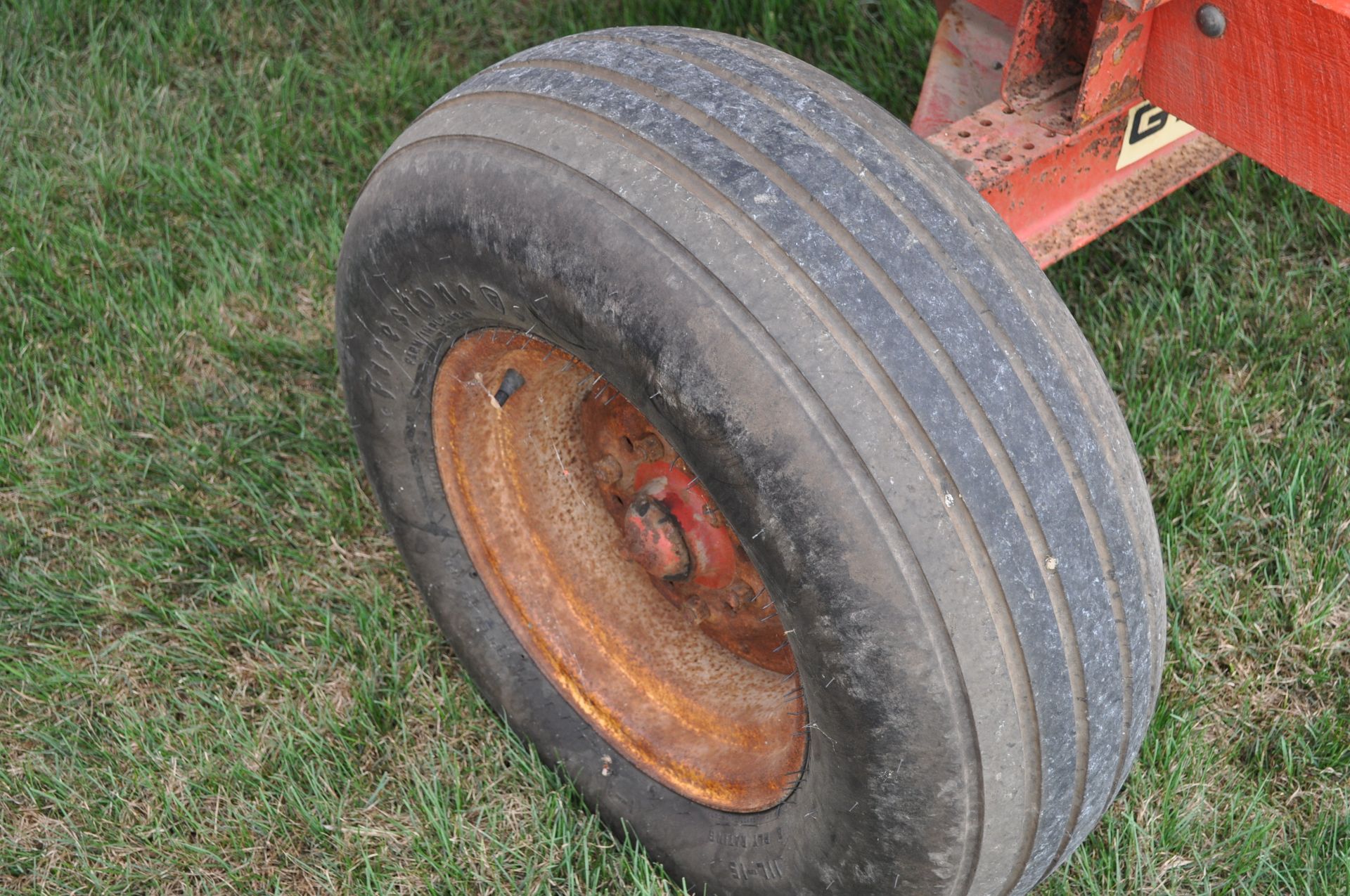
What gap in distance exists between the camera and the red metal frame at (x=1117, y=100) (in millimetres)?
1515

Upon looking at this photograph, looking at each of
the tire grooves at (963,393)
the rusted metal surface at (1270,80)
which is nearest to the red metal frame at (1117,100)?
the rusted metal surface at (1270,80)

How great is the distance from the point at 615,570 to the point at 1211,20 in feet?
3.85

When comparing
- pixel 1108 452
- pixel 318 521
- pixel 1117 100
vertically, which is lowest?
pixel 318 521

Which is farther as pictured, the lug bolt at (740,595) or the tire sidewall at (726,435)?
the lug bolt at (740,595)

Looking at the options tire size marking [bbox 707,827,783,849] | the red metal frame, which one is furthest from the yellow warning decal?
tire size marking [bbox 707,827,783,849]

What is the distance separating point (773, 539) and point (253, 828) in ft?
3.77

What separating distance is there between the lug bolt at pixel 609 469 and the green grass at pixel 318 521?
491 mm

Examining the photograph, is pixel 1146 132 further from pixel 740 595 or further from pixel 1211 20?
pixel 740 595

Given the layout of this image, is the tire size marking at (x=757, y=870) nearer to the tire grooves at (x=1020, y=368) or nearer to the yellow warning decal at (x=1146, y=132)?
the tire grooves at (x=1020, y=368)

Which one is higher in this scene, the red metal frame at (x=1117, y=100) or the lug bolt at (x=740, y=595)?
the red metal frame at (x=1117, y=100)

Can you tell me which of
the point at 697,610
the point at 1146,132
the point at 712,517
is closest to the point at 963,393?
the point at 712,517

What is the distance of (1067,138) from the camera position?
180 cm

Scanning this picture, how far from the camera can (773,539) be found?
4.57 ft

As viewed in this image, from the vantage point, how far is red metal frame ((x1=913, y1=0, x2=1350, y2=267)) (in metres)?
1.51
